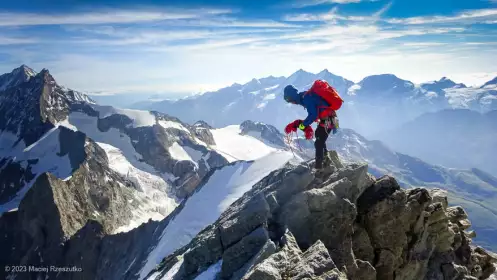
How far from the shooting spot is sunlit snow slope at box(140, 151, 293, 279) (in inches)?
2625

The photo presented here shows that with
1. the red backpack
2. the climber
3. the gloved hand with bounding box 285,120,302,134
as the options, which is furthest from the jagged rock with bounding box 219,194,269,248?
the red backpack

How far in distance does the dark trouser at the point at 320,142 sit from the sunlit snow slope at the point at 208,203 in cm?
3761

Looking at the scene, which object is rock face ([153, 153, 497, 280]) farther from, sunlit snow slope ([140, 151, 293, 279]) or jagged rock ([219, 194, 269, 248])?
sunlit snow slope ([140, 151, 293, 279])

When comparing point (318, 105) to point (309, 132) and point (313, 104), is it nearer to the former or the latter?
point (313, 104)

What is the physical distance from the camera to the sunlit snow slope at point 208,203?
66.7m

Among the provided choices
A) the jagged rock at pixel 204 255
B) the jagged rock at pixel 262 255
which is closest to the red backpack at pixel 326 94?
the jagged rock at pixel 262 255

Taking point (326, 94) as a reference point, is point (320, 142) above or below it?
below

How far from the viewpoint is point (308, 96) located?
21938 millimetres

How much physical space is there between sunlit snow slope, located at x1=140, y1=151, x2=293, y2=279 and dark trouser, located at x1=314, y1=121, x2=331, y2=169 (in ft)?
123

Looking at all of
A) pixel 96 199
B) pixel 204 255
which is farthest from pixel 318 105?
pixel 96 199

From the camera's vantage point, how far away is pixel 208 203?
84688mm

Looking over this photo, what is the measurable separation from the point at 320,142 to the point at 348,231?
5660mm

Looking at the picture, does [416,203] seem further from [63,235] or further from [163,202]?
[163,202]

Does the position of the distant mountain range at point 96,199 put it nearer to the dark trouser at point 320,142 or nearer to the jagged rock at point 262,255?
the dark trouser at point 320,142
